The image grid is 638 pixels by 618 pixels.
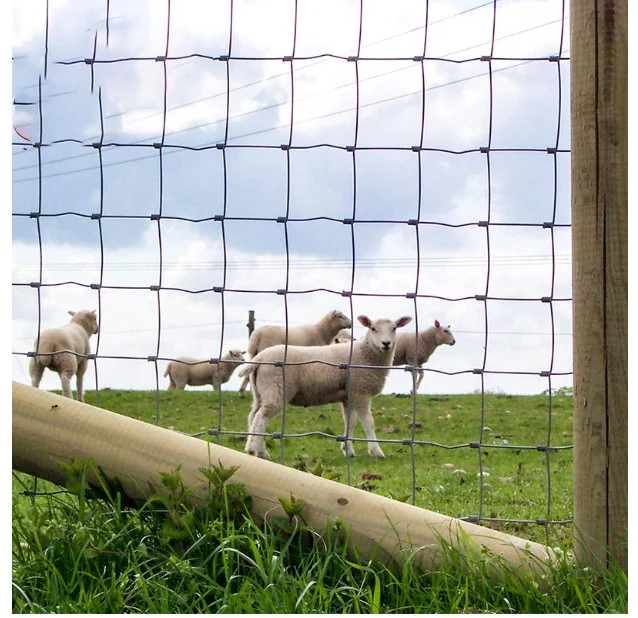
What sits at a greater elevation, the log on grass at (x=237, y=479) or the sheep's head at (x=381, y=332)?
the sheep's head at (x=381, y=332)

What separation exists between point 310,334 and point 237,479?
9.69 m

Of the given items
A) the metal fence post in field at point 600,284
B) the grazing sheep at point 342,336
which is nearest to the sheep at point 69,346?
the grazing sheep at point 342,336

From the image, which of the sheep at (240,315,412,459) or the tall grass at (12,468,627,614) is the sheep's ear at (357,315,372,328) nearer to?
the sheep at (240,315,412,459)

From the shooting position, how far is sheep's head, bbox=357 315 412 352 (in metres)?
8.51

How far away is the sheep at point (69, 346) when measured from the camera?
1142 cm

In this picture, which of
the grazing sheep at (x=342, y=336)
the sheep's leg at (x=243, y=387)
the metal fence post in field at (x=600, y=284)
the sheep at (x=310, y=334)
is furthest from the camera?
the sheep's leg at (x=243, y=387)

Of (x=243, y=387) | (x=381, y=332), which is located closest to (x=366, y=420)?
(x=381, y=332)

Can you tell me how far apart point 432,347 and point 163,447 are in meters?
10.3

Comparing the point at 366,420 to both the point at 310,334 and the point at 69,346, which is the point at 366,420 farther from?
the point at 69,346

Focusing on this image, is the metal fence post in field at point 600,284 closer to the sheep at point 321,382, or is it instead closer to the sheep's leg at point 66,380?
the sheep at point 321,382

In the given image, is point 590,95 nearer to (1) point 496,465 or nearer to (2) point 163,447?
(2) point 163,447

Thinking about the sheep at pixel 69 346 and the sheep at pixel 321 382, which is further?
the sheep at pixel 69 346

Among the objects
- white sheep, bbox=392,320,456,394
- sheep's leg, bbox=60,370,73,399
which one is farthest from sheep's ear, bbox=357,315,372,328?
sheep's leg, bbox=60,370,73,399

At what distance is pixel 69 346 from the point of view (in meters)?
11.8
